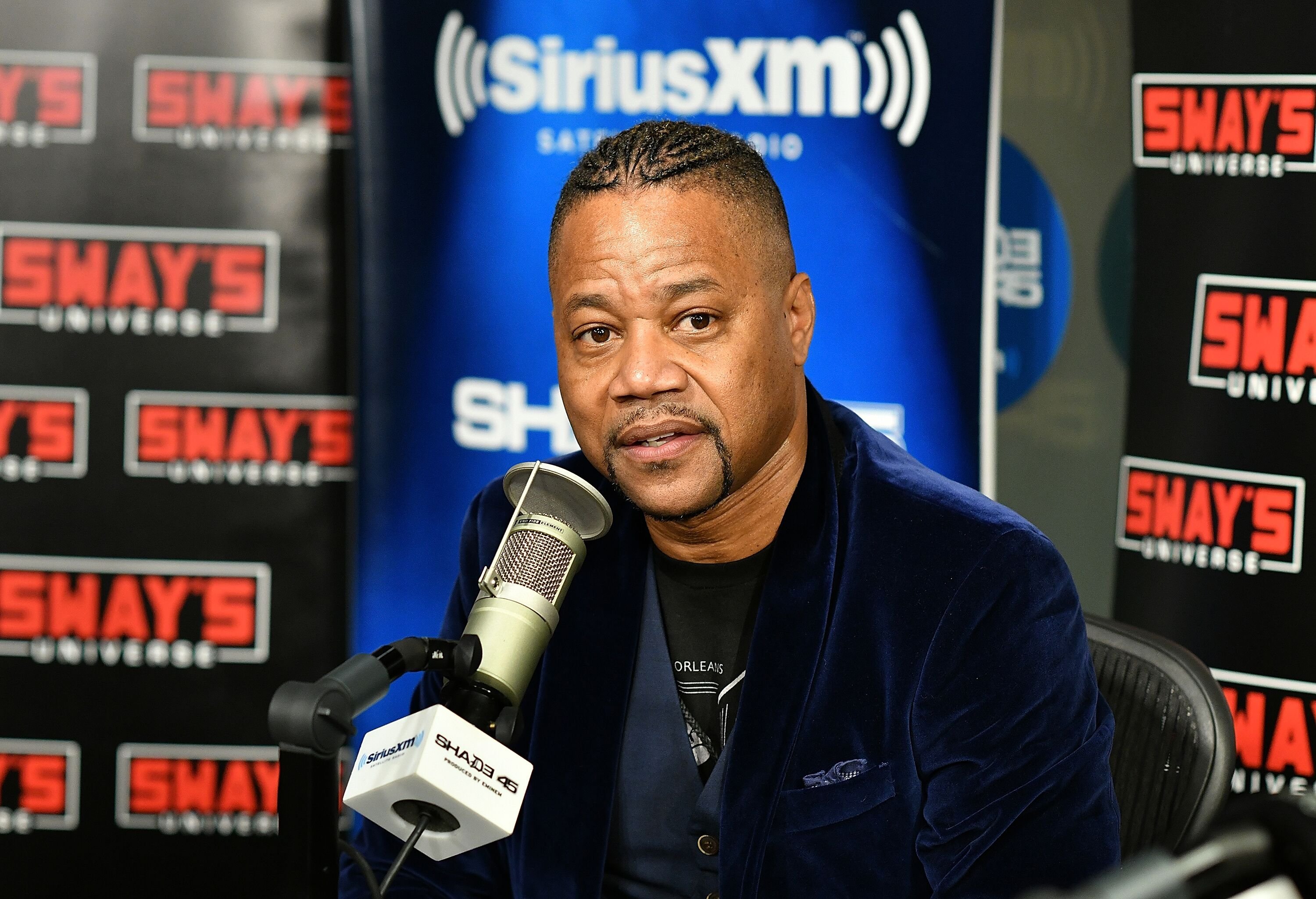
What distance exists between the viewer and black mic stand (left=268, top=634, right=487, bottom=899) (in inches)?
43.0

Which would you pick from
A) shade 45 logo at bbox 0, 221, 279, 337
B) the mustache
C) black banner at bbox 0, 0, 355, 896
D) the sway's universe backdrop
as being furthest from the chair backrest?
shade 45 logo at bbox 0, 221, 279, 337

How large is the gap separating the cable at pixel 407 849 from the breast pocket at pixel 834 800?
0.66 m

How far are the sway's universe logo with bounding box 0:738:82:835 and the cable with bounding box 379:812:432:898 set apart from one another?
107 inches

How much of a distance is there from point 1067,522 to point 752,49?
143 centimetres

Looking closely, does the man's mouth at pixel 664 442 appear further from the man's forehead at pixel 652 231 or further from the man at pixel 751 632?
the man's forehead at pixel 652 231

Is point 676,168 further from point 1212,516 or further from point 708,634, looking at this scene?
point 1212,516

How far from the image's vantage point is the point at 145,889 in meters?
3.52

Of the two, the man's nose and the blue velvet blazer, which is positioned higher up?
the man's nose

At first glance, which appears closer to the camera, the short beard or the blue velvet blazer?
the blue velvet blazer

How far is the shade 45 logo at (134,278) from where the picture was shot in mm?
3424

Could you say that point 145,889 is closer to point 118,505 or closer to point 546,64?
point 118,505

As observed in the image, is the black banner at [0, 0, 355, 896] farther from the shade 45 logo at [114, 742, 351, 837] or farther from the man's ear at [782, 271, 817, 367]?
the man's ear at [782, 271, 817, 367]

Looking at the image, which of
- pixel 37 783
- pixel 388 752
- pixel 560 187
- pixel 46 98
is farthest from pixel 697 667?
pixel 46 98

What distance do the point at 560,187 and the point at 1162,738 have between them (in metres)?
1.81
